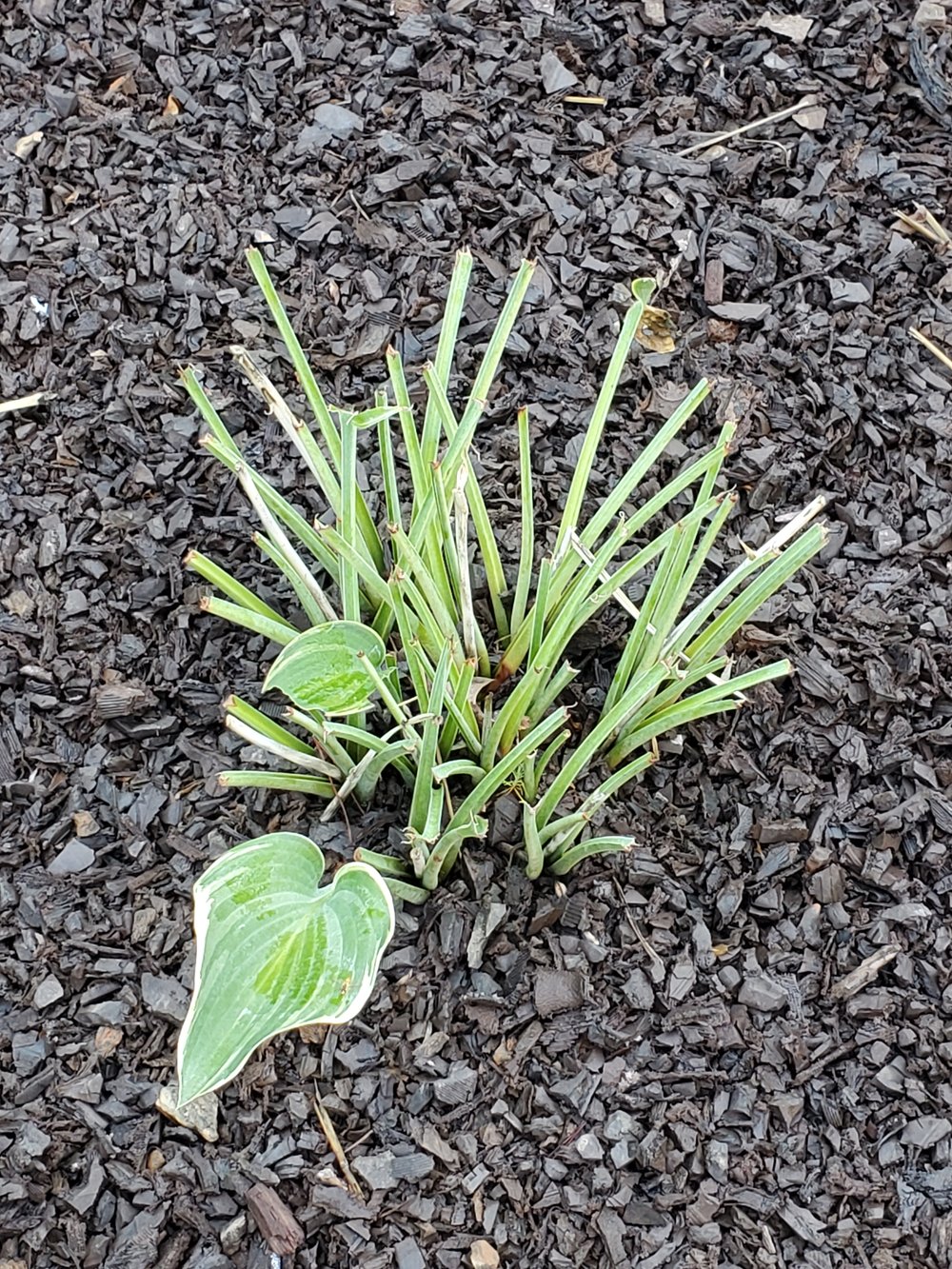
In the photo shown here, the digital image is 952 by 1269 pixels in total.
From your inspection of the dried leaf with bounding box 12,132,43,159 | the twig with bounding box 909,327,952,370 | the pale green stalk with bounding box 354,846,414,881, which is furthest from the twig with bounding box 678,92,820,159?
the pale green stalk with bounding box 354,846,414,881

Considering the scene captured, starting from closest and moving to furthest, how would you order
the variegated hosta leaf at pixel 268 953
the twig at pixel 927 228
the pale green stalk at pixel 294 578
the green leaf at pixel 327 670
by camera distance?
the variegated hosta leaf at pixel 268 953 < the green leaf at pixel 327 670 < the pale green stalk at pixel 294 578 < the twig at pixel 927 228

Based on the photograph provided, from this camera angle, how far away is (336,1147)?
1343 mm

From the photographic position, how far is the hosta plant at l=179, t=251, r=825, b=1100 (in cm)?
112

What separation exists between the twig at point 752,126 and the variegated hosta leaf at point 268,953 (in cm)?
144

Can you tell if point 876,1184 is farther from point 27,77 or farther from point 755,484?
point 27,77

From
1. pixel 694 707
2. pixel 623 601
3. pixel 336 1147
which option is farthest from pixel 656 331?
pixel 336 1147

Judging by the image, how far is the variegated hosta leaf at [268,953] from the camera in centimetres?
105

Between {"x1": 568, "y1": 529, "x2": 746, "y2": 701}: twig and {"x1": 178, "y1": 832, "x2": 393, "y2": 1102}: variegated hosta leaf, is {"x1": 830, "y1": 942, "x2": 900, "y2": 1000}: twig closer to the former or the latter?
{"x1": 568, "y1": 529, "x2": 746, "y2": 701}: twig

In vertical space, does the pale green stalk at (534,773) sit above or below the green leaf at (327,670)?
A: below

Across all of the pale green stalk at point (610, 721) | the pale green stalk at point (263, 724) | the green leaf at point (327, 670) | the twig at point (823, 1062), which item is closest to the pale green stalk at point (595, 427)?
the pale green stalk at point (610, 721)

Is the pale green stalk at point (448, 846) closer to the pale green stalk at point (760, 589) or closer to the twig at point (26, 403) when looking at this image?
the pale green stalk at point (760, 589)

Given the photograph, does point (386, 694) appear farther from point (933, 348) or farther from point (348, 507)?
point (933, 348)

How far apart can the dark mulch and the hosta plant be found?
0.37 ft

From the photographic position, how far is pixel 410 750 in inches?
55.2
